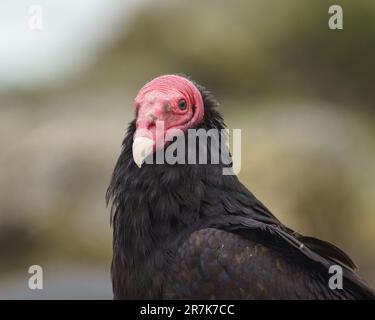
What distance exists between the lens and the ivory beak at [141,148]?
574 cm

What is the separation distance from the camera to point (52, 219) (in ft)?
49.7

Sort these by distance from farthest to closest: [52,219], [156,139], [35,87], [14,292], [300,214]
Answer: [35,87] < [52,219] < [300,214] < [14,292] < [156,139]

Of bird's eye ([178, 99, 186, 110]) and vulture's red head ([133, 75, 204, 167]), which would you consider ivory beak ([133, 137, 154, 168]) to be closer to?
vulture's red head ([133, 75, 204, 167])

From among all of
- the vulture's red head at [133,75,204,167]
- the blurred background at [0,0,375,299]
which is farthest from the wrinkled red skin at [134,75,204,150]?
the blurred background at [0,0,375,299]

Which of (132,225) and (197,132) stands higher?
(197,132)

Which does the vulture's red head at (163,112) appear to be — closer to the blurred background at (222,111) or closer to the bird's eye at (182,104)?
the bird's eye at (182,104)

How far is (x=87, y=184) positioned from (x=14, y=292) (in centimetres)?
448

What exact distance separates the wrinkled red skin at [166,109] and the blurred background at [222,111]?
14.4ft

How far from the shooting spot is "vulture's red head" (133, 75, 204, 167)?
580 cm

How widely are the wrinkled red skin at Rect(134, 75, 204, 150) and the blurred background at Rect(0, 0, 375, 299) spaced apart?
440 cm

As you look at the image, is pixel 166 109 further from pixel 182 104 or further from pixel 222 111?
pixel 222 111

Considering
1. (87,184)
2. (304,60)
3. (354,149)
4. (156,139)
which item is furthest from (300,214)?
(156,139)

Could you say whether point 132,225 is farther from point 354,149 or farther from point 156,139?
point 354,149

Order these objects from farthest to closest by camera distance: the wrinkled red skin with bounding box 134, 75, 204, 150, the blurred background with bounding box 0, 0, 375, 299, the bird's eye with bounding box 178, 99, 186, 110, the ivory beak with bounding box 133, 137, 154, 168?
the blurred background with bounding box 0, 0, 375, 299
the bird's eye with bounding box 178, 99, 186, 110
the wrinkled red skin with bounding box 134, 75, 204, 150
the ivory beak with bounding box 133, 137, 154, 168
